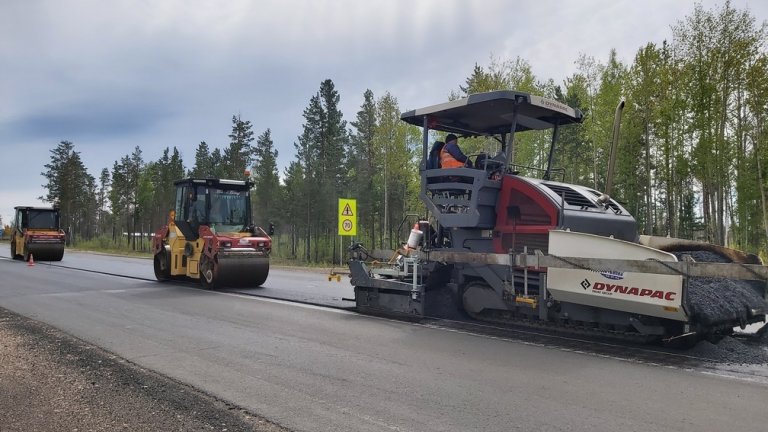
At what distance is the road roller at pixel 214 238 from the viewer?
42.3 feet

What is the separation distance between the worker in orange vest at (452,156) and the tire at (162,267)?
9.55 meters

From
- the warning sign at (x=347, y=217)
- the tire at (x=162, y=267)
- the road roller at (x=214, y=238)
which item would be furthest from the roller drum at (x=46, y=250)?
the warning sign at (x=347, y=217)

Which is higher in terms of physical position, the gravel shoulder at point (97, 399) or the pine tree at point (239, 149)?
the pine tree at point (239, 149)

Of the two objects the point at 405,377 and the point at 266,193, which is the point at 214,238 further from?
the point at 266,193

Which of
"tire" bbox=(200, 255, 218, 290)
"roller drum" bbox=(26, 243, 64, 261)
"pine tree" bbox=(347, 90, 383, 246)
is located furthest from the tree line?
"roller drum" bbox=(26, 243, 64, 261)

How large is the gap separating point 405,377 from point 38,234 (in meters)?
26.9

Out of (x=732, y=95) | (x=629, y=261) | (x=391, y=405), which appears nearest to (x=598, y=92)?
(x=732, y=95)

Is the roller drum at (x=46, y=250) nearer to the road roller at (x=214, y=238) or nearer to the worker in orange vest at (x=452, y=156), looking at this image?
the road roller at (x=214, y=238)

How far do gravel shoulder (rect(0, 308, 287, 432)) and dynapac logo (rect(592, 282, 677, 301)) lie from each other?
389cm

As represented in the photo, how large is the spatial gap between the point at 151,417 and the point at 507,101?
229 inches

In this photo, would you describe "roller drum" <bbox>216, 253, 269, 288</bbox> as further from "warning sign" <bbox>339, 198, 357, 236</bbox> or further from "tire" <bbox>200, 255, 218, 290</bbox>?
"warning sign" <bbox>339, 198, 357, 236</bbox>

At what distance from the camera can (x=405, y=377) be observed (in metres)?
5.06

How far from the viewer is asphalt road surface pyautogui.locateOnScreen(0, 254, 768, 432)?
12.9 ft

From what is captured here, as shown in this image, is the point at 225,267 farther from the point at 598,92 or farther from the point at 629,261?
the point at 598,92
